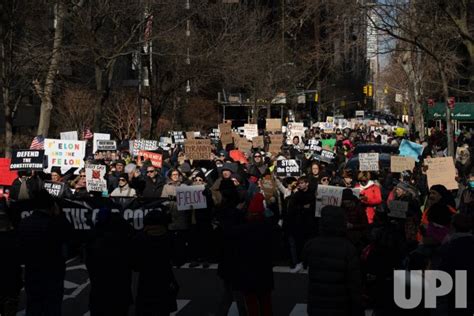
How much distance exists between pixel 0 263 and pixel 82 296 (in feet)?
11.5

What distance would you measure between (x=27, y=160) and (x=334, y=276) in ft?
35.3

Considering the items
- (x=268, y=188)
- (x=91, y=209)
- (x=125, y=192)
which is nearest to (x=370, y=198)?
(x=268, y=188)

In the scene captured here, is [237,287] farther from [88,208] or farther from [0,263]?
[88,208]

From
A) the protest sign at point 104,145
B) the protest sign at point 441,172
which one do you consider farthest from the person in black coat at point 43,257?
the protest sign at point 104,145

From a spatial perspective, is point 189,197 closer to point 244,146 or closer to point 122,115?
point 244,146

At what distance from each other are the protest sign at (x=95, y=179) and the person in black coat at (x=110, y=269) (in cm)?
749

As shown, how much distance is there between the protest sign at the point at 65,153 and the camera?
1938 centimetres

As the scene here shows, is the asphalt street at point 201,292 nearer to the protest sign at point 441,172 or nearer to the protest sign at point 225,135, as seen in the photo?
the protest sign at point 441,172

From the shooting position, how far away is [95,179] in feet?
53.0

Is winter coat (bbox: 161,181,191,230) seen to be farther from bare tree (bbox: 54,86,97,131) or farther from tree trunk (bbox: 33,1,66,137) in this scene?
bare tree (bbox: 54,86,97,131)

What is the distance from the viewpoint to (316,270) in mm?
7184

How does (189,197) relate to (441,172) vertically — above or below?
below

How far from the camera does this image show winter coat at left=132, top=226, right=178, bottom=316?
830cm

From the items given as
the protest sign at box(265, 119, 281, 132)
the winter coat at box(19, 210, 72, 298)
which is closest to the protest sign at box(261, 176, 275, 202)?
the winter coat at box(19, 210, 72, 298)
